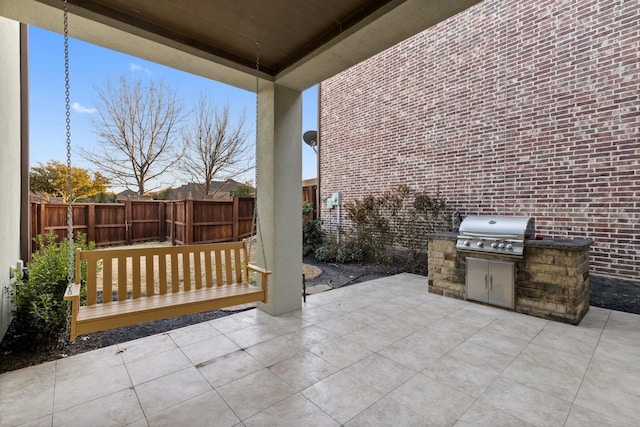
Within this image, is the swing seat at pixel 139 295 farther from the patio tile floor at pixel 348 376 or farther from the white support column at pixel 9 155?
the white support column at pixel 9 155

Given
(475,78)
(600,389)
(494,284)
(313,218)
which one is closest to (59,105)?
(313,218)

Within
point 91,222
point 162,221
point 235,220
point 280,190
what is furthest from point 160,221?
point 280,190

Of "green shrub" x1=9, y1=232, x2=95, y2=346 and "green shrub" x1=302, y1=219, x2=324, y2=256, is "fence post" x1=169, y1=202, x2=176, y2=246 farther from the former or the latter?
"green shrub" x1=9, y1=232, x2=95, y2=346

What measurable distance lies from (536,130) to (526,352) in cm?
353

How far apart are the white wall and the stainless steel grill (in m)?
5.51

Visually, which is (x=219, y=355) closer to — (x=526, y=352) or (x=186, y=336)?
(x=186, y=336)

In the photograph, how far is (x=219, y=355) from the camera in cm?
275

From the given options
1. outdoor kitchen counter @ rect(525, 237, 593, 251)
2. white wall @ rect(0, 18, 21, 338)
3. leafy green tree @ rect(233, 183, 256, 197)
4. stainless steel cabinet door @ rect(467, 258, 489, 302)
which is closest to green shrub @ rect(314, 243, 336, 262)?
stainless steel cabinet door @ rect(467, 258, 489, 302)

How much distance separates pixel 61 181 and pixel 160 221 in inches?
162

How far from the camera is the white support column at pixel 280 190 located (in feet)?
12.2

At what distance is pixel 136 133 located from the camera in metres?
11.5

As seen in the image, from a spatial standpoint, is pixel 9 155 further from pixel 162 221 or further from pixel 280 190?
pixel 162 221

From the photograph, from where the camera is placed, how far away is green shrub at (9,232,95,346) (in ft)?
9.29

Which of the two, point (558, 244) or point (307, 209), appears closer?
point (558, 244)
